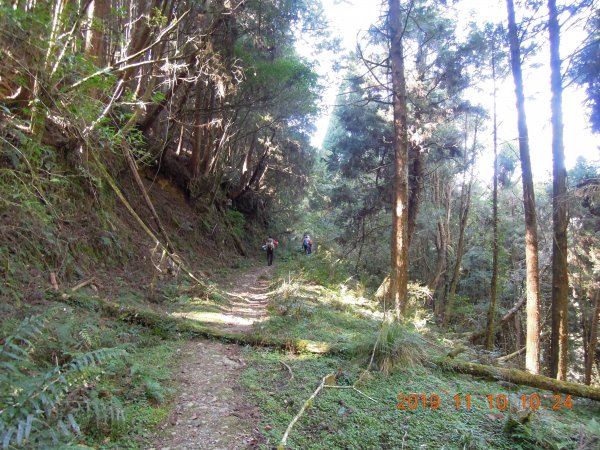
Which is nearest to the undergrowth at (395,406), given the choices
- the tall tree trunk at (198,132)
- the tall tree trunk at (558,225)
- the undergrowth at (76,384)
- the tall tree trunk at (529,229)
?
the undergrowth at (76,384)

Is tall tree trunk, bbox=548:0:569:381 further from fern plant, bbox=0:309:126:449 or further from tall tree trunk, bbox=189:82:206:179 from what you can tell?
tall tree trunk, bbox=189:82:206:179

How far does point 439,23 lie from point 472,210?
11.9 metres

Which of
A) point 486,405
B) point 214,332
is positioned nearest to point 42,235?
point 214,332

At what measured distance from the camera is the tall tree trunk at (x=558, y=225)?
23.7ft

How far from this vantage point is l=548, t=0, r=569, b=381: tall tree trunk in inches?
285

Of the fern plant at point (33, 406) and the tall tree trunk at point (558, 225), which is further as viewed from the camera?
the tall tree trunk at point (558, 225)

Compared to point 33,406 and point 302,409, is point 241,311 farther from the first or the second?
point 33,406

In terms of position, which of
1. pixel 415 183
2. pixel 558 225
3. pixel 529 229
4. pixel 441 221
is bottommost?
pixel 529 229

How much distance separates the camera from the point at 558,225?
7551mm

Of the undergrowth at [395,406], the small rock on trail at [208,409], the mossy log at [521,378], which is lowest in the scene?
the small rock on trail at [208,409]

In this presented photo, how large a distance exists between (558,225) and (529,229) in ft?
1.85

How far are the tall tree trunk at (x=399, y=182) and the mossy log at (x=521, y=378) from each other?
288 centimetres

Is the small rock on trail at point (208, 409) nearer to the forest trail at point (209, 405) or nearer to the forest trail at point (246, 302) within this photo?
the forest trail at point (209, 405)

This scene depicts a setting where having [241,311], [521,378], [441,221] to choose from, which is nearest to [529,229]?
[521,378]
